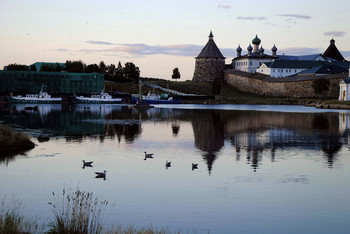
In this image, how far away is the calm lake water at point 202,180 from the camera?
1222 cm

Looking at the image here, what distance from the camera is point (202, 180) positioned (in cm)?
1709

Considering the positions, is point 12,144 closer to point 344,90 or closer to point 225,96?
point 344,90

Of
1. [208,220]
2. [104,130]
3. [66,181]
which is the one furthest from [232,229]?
[104,130]

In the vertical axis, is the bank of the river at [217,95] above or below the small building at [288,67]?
below

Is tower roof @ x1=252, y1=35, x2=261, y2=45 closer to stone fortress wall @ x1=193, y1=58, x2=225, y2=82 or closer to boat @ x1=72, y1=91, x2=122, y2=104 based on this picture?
stone fortress wall @ x1=193, y1=58, x2=225, y2=82

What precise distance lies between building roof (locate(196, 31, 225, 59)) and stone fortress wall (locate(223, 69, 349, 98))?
28.2 feet

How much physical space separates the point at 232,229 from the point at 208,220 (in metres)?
0.87

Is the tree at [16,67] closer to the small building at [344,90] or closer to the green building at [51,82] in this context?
the green building at [51,82]

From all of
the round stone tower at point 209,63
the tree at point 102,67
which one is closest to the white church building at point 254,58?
the round stone tower at point 209,63

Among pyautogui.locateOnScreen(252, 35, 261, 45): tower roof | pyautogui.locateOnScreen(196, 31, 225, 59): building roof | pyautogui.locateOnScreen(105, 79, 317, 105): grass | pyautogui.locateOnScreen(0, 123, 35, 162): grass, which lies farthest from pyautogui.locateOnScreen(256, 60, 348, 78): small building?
pyautogui.locateOnScreen(0, 123, 35, 162): grass

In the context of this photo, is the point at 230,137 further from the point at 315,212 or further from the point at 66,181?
the point at 315,212

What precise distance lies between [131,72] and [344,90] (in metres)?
61.3

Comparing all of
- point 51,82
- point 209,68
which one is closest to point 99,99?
point 51,82

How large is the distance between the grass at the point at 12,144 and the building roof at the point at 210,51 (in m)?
106
